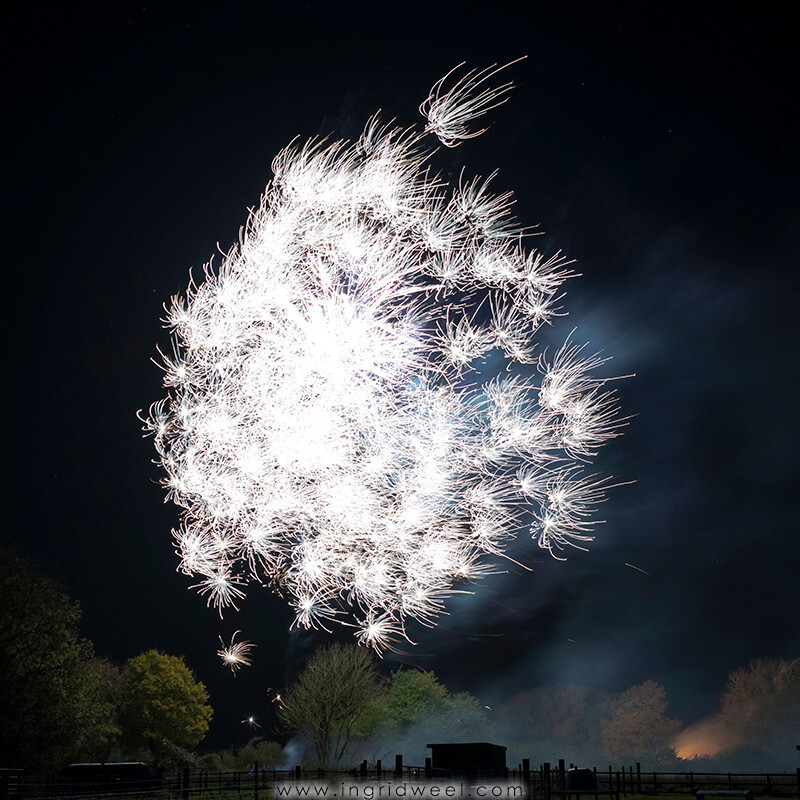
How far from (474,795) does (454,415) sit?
25.8 feet

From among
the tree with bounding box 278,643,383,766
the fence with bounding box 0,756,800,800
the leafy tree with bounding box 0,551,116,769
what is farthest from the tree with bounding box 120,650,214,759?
the leafy tree with bounding box 0,551,116,769

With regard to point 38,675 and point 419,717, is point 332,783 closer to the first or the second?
point 38,675

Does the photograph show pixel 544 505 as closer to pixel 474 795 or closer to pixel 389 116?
pixel 474 795

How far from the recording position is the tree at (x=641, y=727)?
179 ft

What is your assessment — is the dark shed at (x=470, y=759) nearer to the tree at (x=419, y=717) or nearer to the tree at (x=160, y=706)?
the tree at (x=160, y=706)

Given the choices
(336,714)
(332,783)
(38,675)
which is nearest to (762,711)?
(336,714)

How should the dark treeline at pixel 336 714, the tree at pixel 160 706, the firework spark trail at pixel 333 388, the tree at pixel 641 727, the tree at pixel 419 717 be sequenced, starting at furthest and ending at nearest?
the tree at pixel 641 727 < the tree at pixel 419 717 < the tree at pixel 160 706 < the dark treeline at pixel 336 714 < the firework spark trail at pixel 333 388

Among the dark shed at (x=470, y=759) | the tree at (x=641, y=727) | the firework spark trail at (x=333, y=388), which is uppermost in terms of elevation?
the firework spark trail at (x=333, y=388)

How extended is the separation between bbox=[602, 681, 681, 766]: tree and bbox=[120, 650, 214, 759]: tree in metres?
30.3

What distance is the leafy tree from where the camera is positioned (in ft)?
78.0

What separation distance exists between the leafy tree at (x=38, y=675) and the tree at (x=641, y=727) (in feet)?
136

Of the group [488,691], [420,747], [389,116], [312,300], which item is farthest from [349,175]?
[488,691]

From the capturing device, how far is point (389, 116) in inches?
1261

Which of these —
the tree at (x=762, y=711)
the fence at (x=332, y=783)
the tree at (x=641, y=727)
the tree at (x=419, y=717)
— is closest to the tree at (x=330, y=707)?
the tree at (x=419, y=717)
